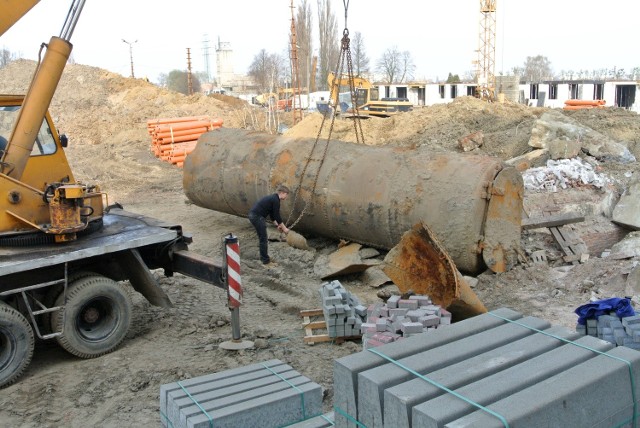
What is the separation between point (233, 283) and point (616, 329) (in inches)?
150

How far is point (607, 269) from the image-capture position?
329 inches

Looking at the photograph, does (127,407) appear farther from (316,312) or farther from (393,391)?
(393,391)

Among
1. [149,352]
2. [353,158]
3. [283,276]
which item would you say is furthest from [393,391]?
[353,158]

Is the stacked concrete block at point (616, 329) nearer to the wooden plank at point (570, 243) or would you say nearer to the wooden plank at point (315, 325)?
the wooden plank at point (315, 325)

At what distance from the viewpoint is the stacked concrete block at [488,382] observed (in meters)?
3.09

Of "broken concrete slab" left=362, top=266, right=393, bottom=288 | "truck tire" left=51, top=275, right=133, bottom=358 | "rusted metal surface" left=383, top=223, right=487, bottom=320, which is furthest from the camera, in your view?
"broken concrete slab" left=362, top=266, right=393, bottom=288

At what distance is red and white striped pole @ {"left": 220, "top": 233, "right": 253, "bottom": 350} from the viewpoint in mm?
6566

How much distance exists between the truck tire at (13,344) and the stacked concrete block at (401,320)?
10.8 ft

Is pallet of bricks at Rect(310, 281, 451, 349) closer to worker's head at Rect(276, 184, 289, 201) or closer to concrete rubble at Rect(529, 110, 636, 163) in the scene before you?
worker's head at Rect(276, 184, 289, 201)

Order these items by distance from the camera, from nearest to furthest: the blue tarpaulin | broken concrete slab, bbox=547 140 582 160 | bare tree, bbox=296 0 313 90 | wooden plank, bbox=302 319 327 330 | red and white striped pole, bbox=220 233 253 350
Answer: the blue tarpaulin → red and white striped pole, bbox=220 233 253 350 → wooden plank, bbox=302 319 327 330 → broken concrete slab, bbox=547 140 582 160 → bare tree, bbox=296 0 313 90

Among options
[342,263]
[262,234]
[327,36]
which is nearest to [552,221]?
[342,263]

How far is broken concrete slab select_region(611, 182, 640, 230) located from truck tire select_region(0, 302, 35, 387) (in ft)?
29.0

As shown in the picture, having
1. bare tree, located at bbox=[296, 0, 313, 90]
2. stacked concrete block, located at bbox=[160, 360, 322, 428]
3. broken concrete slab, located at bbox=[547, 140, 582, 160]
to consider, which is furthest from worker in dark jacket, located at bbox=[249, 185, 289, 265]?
bare tree, located at bbox=[296, 0, 313, 90]

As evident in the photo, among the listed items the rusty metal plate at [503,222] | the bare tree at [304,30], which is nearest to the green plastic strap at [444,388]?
the rusty metal plate at [503,222]
